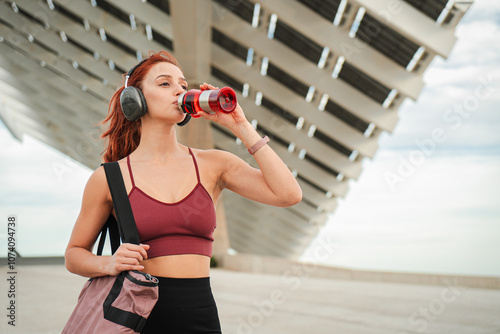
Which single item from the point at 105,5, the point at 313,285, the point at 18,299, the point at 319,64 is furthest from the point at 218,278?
the point at 105,5

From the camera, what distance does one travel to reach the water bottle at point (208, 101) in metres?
1.58

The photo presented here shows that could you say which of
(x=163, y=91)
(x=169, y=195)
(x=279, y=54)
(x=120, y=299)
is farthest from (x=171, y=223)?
(x=279, y=54)

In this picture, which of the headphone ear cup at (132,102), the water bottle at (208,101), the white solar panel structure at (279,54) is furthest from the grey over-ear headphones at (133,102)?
the white solar panel structure at (279,54)

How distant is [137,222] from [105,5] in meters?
13.1

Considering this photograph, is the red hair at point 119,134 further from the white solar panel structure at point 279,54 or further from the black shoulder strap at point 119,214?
the white solar panel structure at point 279,54

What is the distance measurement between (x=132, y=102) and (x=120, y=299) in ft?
2.25

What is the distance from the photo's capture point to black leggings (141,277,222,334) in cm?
153

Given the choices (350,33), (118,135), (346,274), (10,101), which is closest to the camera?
(118,135)

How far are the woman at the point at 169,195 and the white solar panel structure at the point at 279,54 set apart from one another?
6724mm

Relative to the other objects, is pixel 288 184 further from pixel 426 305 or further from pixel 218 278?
pixel 218 278

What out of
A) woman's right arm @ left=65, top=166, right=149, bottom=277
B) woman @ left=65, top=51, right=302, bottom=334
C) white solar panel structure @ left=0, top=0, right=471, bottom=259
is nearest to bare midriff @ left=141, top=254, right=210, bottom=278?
woman @ left=65, top=51, right=302, bottom=334

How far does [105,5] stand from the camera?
43.3ft

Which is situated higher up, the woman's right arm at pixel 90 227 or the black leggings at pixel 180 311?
the woman's right arm at pixel 90 227

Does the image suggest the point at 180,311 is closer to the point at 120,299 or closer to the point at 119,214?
the point at 120,299
